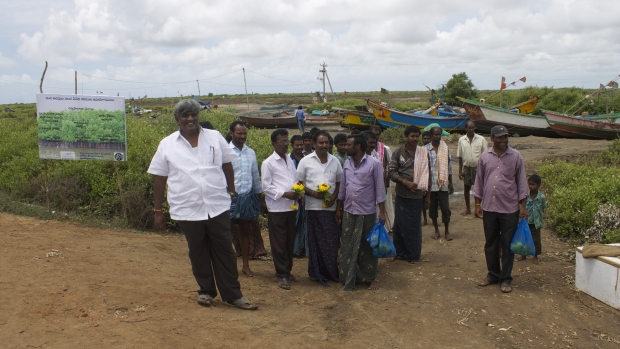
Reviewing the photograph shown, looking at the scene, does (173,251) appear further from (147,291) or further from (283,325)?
(283,325)

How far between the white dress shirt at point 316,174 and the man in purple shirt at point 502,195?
1.55 metres

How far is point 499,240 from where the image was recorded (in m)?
5.76

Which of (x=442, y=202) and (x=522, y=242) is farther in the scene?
(x=442, y=202)

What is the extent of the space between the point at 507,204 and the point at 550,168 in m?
5.92

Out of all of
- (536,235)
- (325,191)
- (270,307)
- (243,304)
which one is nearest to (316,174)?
(325,191)

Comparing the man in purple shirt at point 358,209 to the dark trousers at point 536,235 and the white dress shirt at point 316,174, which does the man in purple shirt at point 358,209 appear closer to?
the white dress shirt at point 316,174

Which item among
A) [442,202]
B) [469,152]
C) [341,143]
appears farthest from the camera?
[469,152]

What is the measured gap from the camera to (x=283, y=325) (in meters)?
4.44

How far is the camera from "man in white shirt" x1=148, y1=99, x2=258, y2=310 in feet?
14.1

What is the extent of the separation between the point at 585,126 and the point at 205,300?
22.6 m

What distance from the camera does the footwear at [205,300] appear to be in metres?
4.62

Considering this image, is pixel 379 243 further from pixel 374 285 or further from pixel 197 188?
pixel 197 188

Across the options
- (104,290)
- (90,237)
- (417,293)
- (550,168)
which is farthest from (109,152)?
(550,168)

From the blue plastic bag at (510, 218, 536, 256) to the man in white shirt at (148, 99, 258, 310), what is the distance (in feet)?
9.28
